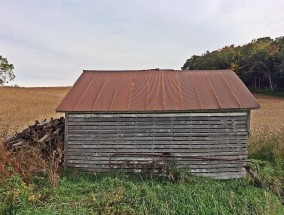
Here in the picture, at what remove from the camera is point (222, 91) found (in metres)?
10.3

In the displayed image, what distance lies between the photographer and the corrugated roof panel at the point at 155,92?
9578 mm

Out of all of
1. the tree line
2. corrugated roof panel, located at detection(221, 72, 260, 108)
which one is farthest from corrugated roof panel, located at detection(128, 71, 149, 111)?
the tree line

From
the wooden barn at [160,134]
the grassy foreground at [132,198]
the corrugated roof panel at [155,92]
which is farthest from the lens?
the corrugated roof panel at [155,92]

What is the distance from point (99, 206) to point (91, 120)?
3.66 meters

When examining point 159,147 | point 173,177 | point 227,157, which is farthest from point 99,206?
point 227,157

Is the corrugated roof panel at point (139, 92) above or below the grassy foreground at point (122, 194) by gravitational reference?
above

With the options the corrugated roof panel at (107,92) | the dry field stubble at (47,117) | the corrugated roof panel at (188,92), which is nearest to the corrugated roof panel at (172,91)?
the corrugated roof panel at (188,92)

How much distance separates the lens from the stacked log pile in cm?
983

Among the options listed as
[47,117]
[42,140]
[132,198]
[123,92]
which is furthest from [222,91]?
[47,117]

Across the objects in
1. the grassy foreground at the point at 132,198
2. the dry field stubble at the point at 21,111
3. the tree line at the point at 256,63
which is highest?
the tree line at the point at 256,63

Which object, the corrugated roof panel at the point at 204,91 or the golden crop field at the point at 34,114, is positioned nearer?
the corrugated roof panel at the point at 204,91

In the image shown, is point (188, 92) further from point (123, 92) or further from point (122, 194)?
point (122, 194)

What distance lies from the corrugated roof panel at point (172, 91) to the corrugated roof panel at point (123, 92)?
1.23m

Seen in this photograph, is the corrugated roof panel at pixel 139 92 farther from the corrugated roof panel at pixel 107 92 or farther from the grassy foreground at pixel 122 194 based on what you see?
the grassy foreground at pixel 122 194
